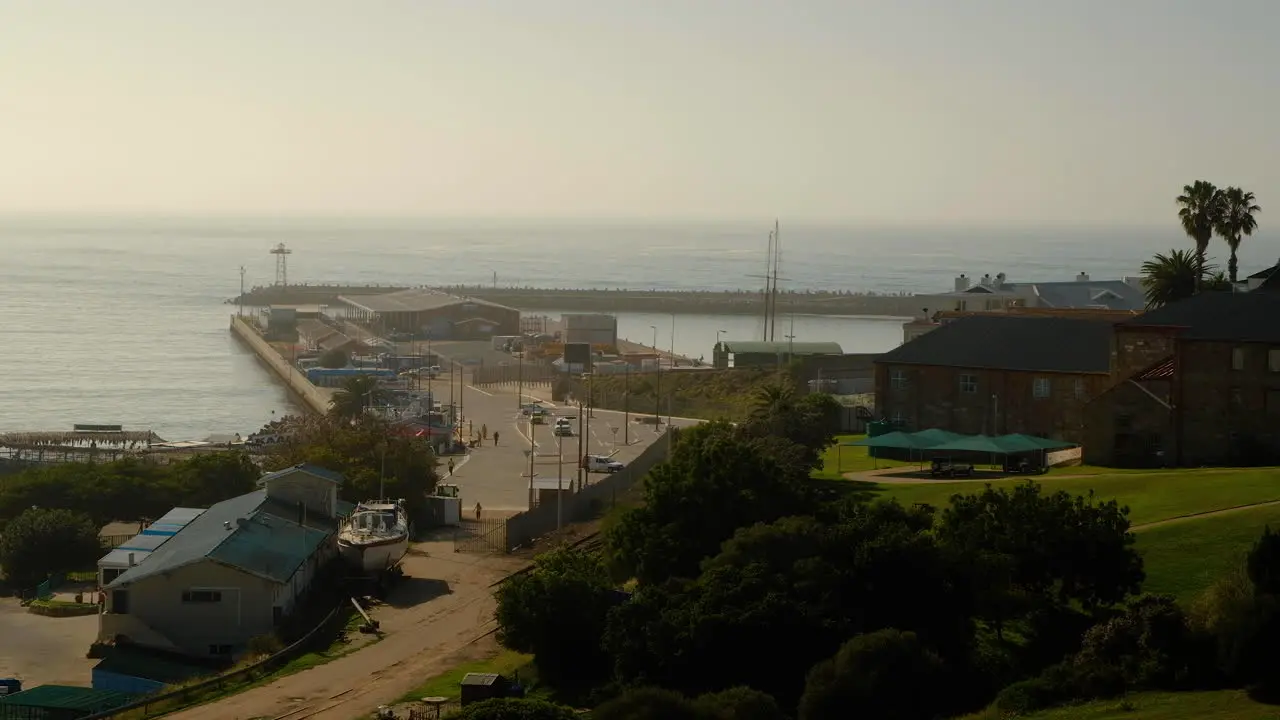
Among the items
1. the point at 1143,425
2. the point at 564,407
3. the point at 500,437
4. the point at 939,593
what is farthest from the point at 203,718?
the point at 564,407

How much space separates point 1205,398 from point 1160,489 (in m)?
9.46

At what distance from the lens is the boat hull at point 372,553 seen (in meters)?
41.9

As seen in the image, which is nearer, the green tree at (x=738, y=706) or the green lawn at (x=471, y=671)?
the green tree at (x=738, y=706)

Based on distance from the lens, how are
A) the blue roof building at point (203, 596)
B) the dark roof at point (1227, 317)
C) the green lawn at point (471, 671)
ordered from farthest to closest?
the dark roof at point (1227, 317)
the blue roof building at point (203, 596)
the green lawn at point (471, 671)

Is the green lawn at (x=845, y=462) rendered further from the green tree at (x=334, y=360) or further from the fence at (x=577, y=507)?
the green tree at (x=334, y=360)

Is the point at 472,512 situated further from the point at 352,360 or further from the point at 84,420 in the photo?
the point at 352,360

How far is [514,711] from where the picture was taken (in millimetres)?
22312

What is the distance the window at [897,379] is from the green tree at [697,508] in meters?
22.6

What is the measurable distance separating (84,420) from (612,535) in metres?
Result: 64.1

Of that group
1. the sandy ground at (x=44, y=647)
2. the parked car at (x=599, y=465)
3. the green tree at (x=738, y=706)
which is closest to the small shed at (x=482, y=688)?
the green tree at (x=738, y=706)

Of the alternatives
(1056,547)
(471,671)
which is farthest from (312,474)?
(1056,547)

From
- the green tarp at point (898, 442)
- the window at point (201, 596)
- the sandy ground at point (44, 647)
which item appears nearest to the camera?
the sandy ground at point (44, 647)

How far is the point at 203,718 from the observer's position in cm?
2939

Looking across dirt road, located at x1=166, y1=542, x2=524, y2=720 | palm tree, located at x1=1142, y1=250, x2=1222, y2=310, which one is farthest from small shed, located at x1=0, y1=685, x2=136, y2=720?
palm tree, located at x1=1142, y1=250, x2=1222, y2=310
